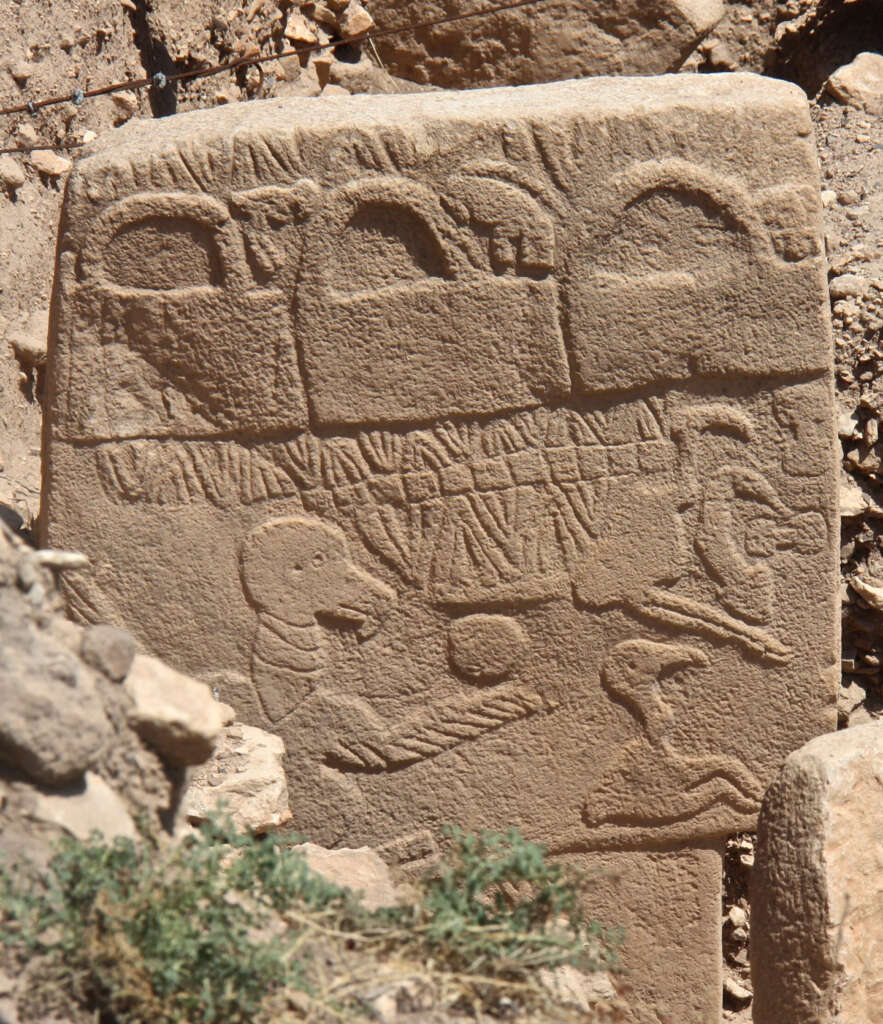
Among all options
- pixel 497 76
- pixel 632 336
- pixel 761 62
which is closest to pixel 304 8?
pixel 497 76

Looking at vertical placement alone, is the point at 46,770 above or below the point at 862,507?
above

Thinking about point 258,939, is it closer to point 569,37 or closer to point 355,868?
point 355,868

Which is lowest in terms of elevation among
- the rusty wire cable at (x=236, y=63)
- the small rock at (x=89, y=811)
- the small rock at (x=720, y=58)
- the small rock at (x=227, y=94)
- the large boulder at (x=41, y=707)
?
the small rock at (x=89, y=811)

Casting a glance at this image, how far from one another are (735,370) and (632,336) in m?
0.24

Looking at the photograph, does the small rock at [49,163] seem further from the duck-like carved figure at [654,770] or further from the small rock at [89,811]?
the small rock at [89,811]

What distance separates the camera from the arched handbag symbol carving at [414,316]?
9.11ft

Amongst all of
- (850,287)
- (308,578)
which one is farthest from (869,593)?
(308,578)

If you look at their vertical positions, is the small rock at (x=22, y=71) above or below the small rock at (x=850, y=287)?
above

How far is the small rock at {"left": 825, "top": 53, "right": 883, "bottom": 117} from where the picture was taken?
438cm

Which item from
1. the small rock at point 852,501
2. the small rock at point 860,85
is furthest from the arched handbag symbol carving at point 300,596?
the small rock at point 860,85

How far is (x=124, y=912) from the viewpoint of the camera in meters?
1.83

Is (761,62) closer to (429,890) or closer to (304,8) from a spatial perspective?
(304,8)

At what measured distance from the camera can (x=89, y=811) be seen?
2.01 m

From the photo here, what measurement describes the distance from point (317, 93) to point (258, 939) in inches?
129
